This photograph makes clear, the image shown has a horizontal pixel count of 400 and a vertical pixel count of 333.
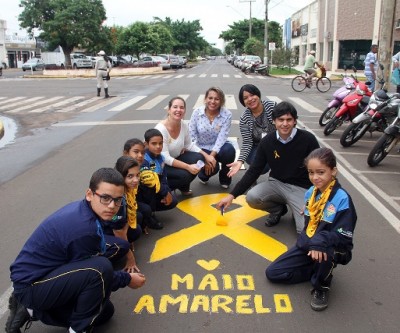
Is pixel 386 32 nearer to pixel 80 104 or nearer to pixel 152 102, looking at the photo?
pixel 152 102

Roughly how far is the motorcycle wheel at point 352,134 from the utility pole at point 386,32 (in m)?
5.76

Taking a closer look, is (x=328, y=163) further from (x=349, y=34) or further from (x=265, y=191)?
(x=349, y=34)

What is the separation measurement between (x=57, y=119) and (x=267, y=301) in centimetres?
1061

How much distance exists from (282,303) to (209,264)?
0.82 meters

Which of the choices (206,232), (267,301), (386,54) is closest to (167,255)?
(206,232)

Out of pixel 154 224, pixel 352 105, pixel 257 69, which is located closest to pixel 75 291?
pixel 154 224

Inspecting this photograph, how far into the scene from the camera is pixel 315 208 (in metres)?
3.36

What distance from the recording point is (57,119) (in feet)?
41.2

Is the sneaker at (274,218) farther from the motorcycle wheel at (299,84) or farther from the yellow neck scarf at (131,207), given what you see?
the motorcycle wheel at (299,84)

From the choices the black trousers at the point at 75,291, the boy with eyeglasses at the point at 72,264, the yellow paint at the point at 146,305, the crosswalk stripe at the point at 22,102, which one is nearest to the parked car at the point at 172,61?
the crosswalk stripe at the point at 22,102

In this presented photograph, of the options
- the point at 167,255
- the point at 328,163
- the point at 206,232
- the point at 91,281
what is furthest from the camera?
the point at 206,232

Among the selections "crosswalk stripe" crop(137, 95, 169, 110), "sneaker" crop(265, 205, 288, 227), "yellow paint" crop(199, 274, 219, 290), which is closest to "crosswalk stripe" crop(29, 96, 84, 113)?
"crosswalk stripe" crop(137, 95, 169, 110)

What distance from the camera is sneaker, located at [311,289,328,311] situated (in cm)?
316

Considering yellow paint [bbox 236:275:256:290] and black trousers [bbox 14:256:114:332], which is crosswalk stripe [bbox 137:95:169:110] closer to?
yellow paint [bbox 236:275:256:290]
